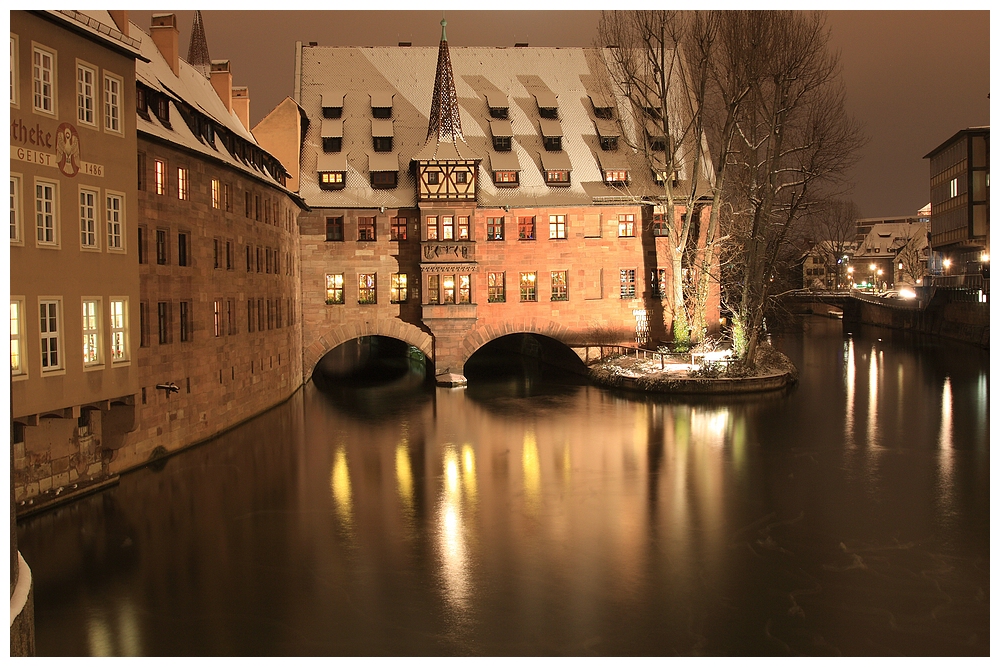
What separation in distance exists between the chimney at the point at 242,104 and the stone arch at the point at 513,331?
12381mm

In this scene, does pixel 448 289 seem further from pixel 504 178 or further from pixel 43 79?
pixel 43 79

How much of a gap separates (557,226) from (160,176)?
2014 cm

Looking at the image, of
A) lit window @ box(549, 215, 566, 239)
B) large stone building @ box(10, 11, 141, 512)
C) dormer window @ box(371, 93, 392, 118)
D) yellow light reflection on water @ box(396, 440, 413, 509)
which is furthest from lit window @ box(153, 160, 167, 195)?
lit window @ box(549, 215, 566, 239)

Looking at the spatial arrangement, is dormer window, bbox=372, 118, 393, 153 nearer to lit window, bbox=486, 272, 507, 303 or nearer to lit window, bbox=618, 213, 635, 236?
lit window, bbox=486, 272, 507, 303

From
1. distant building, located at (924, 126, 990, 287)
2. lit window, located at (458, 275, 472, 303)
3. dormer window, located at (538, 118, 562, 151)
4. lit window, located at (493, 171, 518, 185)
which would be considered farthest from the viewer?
distant building, located at (924, 126, 990, 287)

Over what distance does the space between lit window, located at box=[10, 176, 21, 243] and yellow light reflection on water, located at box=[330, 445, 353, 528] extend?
7.49 m

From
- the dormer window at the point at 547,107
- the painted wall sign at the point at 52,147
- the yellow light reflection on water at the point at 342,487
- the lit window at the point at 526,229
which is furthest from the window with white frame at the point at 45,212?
the dormer window at the point at 547,107

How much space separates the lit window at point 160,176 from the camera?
20.9m

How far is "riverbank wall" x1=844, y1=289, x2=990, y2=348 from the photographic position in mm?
54281

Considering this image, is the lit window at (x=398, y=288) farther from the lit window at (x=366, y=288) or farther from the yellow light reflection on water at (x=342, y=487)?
the yellow light reflection on water at (x=342, y=487)

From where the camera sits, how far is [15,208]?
48.0 feet

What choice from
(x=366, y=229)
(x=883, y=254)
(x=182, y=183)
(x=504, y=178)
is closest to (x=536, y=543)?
(x=182, y=183)

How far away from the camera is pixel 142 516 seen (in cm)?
1694

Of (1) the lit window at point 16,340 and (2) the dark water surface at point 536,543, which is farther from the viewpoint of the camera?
(1) the lit window at point 16,340
